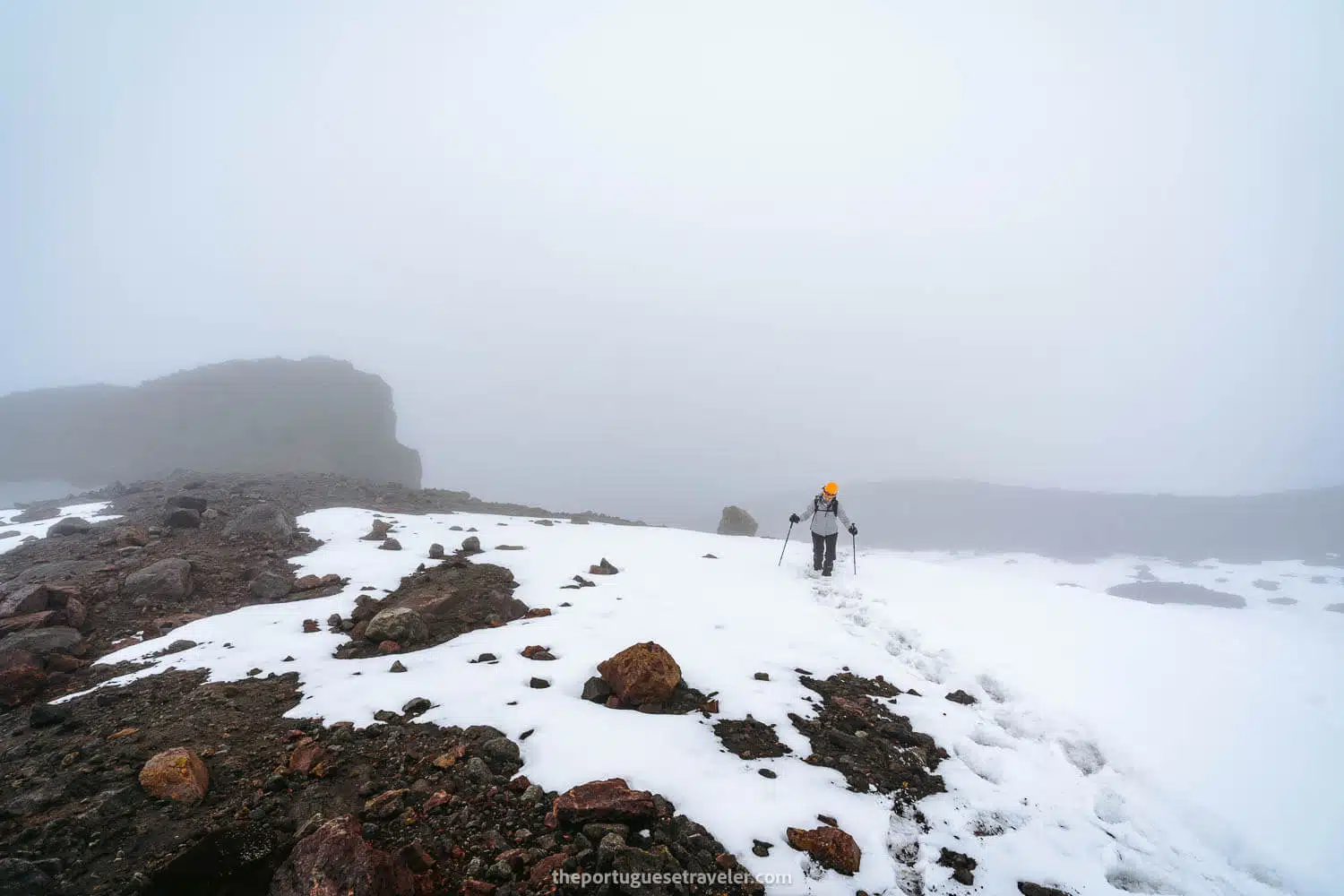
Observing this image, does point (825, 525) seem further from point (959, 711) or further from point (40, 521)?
point (40, 521)

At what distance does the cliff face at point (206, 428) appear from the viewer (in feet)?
161

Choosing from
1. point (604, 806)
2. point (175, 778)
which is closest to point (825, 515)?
point (604, 806)

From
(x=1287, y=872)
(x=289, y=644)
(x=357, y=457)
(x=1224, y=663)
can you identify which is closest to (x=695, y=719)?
(x=1287, y=872)

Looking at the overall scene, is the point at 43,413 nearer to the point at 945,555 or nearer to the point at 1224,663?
the point at 1224,663

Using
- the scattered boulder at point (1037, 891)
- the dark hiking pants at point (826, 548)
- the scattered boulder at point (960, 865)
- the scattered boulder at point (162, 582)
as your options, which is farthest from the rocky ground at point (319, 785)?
the dark hiking pants at point (826, 548)

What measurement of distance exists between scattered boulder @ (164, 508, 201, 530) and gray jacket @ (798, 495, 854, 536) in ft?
56.1

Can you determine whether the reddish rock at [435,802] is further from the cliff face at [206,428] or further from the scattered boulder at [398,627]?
the cliff face at [206,428]

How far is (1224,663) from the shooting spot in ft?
25.6

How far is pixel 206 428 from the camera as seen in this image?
169 ft

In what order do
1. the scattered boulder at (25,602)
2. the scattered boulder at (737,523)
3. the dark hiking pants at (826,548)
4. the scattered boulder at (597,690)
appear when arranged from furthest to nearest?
the scattered boulder at (737,523) → the dark hiking pants at (826,548) → the scattered boulder at (25,602) → the scattered boulder at (597,690)

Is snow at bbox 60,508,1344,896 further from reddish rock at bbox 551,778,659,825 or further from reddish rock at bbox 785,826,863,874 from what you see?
reddish rock at bbox 551,778,659,825

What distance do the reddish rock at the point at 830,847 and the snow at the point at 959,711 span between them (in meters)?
0.08

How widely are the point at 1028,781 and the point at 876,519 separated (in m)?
142

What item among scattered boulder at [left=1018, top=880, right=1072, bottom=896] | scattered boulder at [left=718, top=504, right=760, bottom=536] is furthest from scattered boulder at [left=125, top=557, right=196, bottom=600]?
scattered boulder at [left=718, top=504, right=760, bottom=536]
